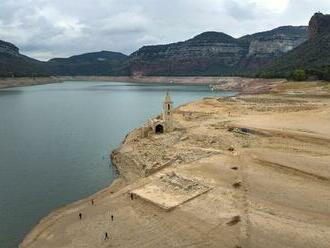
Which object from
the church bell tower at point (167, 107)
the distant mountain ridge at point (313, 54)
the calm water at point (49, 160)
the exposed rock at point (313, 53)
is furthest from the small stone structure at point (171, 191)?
the exposed rock at point (313, 53)

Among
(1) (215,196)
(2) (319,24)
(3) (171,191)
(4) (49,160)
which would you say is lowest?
(4) (49,160)

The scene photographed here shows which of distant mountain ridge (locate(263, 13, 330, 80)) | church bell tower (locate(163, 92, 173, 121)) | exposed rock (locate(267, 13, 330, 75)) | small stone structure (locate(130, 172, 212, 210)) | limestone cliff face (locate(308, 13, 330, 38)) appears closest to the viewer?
small stone structure (locate(130, 172, 212, 210))

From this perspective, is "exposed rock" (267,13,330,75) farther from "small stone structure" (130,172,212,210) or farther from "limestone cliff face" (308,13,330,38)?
"small stone structure" (130,172,212,210)

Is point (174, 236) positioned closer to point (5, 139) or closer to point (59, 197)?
point (59, 197)

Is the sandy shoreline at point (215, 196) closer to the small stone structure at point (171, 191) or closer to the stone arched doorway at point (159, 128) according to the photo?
the small stone structure at point (171, 191)

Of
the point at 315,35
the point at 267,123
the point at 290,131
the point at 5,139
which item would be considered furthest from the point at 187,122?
the point at 315,35

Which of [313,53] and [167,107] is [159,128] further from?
[313,53]

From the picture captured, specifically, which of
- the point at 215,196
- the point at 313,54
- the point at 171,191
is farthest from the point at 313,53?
the point at 215,196

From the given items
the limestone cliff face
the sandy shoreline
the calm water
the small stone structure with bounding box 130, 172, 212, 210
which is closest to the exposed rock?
the limestone cliff face
